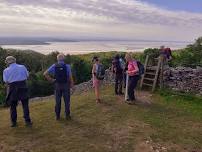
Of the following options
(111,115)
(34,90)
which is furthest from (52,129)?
(34,90)

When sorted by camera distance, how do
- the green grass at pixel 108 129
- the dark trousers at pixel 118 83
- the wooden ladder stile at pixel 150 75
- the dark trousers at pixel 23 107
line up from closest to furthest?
the green grass at pixel 108 129 → the dark trousers at pixel 23 107 → the dark trousers at pixel 118 83 → the wooden ladder stile at pixel 150 75

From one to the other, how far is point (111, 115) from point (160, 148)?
3422 millimetres

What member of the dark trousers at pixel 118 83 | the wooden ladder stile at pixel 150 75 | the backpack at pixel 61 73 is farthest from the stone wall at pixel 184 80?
the backpack at pixel 61 73

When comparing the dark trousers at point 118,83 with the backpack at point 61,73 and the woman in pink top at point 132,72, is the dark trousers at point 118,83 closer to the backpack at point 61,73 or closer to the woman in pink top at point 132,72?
the woman in pink top at point 132,72

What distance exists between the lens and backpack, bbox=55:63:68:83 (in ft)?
43.7

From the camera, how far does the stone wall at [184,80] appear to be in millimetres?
18969

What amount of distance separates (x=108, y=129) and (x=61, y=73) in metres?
2.15

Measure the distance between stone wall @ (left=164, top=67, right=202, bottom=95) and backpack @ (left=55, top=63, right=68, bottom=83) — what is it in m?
7.44

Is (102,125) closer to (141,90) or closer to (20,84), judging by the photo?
(20,84)

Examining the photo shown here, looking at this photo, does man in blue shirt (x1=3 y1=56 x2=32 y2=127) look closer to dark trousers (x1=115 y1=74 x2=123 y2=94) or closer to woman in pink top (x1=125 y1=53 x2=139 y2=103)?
woman in pink top (x1=125 y1=53 x2=139 y2=103)

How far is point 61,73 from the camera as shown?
13328mm

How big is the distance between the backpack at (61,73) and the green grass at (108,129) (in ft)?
4.22

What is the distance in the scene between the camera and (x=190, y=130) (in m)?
13.1

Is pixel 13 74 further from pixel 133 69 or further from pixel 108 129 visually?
pixel 133 69
